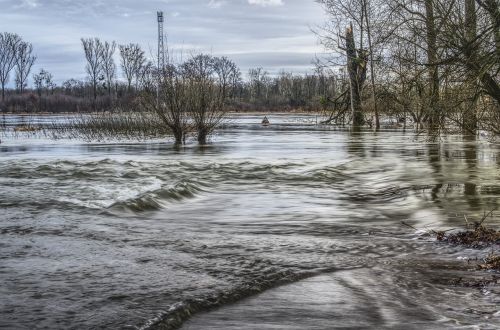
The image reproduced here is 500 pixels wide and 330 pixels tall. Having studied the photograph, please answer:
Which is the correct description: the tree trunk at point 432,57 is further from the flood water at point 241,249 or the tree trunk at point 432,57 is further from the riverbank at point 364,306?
the riverbank at point 364,306

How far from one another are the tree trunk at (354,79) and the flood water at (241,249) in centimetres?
1890

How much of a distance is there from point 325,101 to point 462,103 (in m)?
24.5

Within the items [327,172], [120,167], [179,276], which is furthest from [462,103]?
[179,276]

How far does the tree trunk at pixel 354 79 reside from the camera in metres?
32.6

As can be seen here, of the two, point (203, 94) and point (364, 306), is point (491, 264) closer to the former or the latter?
point (364, 306)

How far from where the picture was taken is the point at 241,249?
6.41m

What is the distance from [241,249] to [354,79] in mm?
29535

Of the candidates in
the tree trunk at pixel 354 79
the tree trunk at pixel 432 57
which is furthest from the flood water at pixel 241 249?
the tree trunk at pixel 354 79

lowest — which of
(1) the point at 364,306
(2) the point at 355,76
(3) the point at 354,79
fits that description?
(1) the point at 364,306

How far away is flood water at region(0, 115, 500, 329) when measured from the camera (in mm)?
4227

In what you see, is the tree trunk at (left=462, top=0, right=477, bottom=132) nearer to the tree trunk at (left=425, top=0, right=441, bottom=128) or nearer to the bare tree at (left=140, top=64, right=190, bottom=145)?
the tree trunk at (left=425, top=0, right=441, bottom=128)

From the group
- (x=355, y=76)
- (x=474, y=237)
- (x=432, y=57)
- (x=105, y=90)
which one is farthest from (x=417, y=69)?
(x=105, y=90)

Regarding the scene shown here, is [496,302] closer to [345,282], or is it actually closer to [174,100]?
[345,282]

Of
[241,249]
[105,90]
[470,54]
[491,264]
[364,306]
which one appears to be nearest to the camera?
[364,306]
